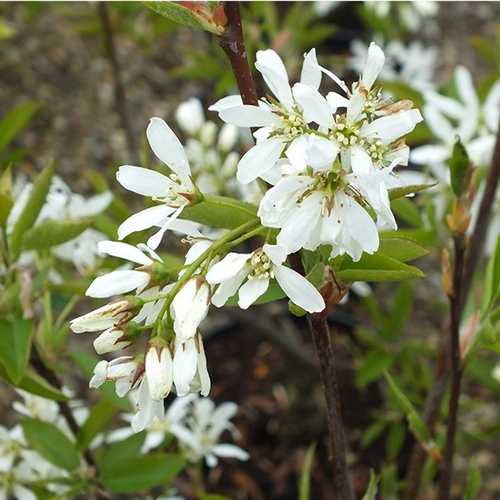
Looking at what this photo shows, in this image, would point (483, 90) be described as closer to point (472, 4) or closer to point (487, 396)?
point (487, 396)

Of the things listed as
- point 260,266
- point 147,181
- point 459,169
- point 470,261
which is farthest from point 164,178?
point 470,261

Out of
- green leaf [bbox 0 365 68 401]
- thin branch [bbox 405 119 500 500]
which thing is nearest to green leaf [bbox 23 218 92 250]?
green leaf [bbox 0 365 68 401]

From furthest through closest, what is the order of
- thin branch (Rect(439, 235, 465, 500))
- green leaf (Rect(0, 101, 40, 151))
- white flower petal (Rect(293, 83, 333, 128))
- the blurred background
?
the blurred background, green leaf (Rect(0, 101, 40, 151)), thin branch (Rect(439, 235, 465, 500)), white flower petal (Rect(293, 83, 333, 128))

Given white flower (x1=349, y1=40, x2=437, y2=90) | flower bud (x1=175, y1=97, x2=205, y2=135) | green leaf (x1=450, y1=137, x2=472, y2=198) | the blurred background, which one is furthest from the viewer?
white flower (x1=349, y1=40, x2=437, y2=90)

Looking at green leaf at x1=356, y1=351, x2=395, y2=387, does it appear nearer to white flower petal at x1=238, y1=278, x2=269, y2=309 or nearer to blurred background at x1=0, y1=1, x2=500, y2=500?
blurred background at x1=0, y1=1, x2=500, y2=500

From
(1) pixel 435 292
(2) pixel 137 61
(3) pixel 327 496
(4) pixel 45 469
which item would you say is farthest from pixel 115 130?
(4) pixel 45 469

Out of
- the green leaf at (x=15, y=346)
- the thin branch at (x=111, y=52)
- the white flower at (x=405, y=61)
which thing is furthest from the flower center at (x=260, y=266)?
the white flower at (x=405, y=61)

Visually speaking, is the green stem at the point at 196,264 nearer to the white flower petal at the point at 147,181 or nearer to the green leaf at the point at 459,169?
the white flower petal at the point at 147,181
